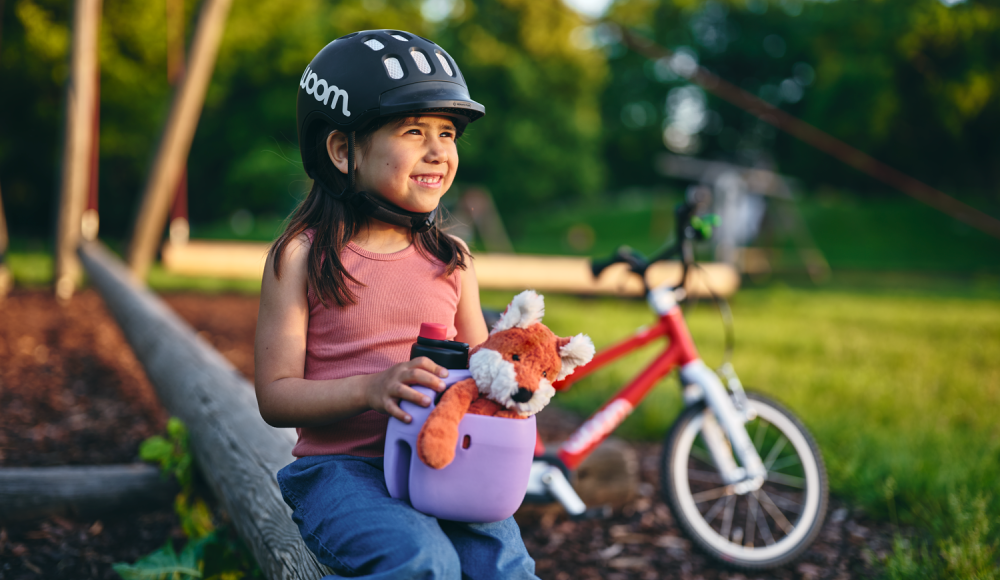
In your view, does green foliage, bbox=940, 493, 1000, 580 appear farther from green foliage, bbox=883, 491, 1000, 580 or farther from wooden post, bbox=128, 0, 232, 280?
wooden post, bbox=128, 0, 232, 280

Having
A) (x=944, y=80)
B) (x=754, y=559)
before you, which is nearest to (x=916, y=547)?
(x=754, y=559)

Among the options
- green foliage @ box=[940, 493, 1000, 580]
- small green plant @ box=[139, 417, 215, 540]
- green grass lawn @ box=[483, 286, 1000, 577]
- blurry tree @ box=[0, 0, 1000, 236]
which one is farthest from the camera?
blurry tree @ box=[0, 0, 1000, 236]

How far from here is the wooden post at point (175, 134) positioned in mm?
7535

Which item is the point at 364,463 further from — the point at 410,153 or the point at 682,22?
the point at 682,22

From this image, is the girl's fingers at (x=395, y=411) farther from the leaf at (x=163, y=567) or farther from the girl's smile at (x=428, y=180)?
the leaf at (x=163, y=567)

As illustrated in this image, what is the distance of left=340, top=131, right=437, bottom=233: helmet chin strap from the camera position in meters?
1.73

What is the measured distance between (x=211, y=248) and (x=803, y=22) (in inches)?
1730

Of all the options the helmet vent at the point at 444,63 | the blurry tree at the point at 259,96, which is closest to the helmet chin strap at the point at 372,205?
the helmet vent at the point at 444,63

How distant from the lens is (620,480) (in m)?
3.27

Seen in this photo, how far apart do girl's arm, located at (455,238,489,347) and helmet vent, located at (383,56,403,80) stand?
0.43m

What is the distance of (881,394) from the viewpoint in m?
4.69

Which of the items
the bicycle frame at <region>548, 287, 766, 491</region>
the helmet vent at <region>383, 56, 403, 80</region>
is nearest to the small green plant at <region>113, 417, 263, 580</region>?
the bicycle frame at <region>548, 287, 766, 491</region>

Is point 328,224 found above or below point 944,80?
below

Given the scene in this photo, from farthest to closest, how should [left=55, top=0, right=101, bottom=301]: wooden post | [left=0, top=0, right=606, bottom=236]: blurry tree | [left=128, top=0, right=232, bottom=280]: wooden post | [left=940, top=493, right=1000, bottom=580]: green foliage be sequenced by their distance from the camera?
[left=0, top=0, right=606, bottom=236]: blurry tree → [left=55, top=0, right=101, bottom=301]: wooden post → [left=128, top=0, right=232, bottom=280]: wooden post → [left=940, top=493, right=1000, bottom=580]: green foliage
